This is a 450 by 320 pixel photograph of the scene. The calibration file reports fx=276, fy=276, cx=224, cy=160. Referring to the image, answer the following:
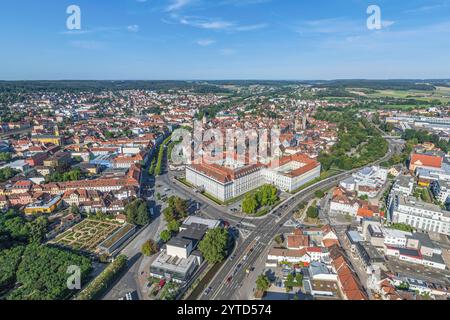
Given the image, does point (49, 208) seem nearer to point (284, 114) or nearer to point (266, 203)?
point (266, 203)

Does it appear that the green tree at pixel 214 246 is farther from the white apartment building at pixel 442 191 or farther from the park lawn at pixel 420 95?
the park lawn at pixel 420 95

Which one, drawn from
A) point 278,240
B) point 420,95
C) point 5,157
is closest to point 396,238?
point 278,240

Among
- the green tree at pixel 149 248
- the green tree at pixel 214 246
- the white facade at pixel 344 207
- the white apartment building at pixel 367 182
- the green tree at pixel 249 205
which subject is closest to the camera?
the green tree at pixel 214 246

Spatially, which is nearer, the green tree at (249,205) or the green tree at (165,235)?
the green tree at (165,235)

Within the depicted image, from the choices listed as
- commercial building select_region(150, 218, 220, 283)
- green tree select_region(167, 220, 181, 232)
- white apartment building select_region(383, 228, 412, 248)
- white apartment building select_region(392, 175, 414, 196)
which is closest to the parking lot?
white apartment building select_region(383, 228, 412, 248)

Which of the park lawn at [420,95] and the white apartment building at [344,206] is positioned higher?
the park lawn at [420,95]

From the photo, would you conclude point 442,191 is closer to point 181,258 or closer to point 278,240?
point 278,240

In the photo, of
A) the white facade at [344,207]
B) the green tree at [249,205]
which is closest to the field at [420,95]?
the white facade at [344,207]

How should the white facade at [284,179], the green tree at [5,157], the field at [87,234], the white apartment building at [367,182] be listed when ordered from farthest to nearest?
1. the green tree at [5,157]
2. the white facade at [284,179]
3. the white apartment building at [367,182]
4. the field at [87,234]
